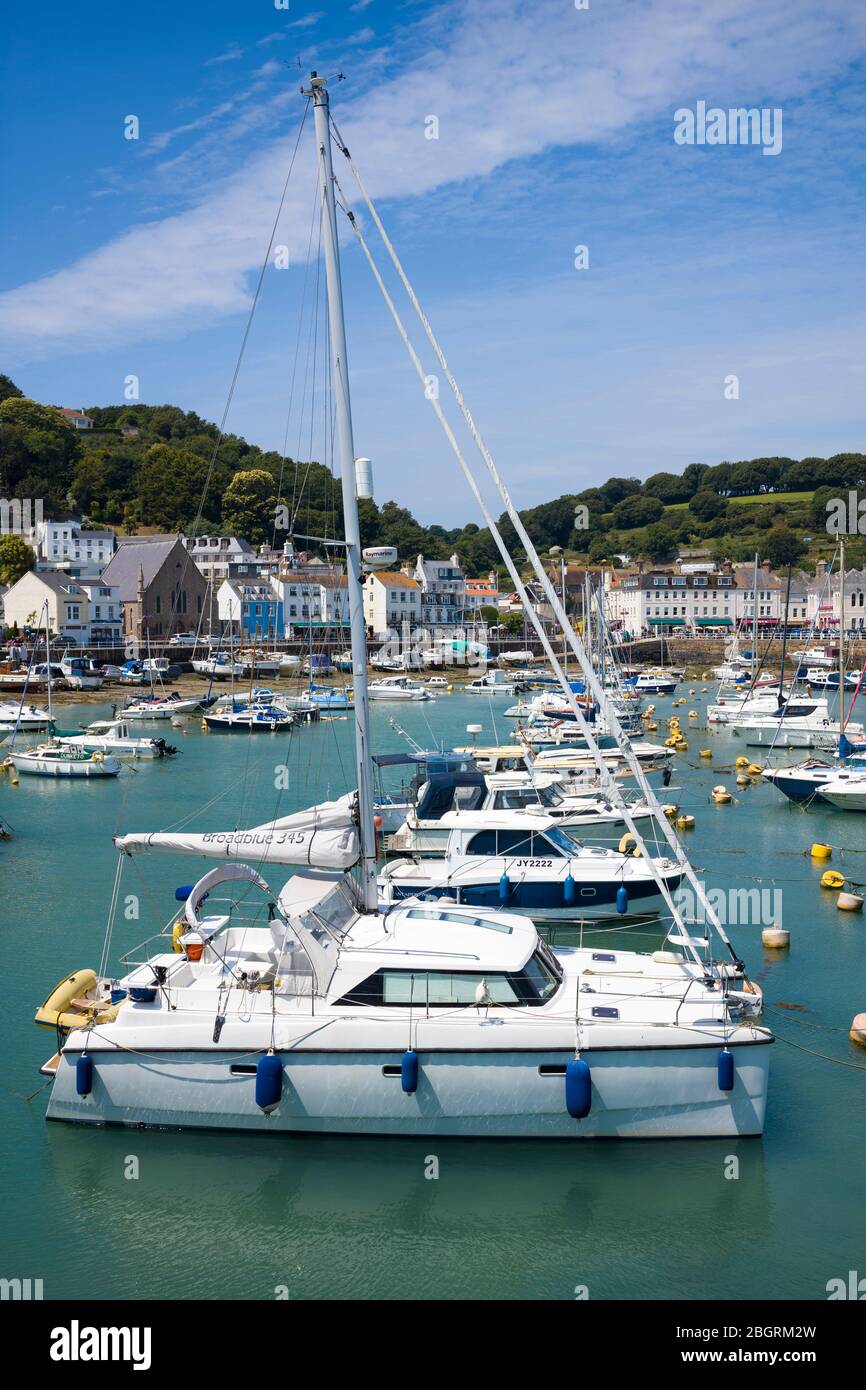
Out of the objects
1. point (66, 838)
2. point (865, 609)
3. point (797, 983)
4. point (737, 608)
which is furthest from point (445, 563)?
point (797, 983)

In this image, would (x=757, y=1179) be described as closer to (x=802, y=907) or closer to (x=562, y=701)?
(x=802, y=907)

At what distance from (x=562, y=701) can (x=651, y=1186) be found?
55064 mm

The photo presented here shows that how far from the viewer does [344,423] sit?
16109 mm

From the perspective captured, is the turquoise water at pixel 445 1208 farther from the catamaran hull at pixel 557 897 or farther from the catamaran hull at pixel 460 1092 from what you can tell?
the catamaran hull at pixel 557 897

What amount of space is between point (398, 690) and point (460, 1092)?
75898mm

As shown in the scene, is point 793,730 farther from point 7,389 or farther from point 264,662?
point 7,389

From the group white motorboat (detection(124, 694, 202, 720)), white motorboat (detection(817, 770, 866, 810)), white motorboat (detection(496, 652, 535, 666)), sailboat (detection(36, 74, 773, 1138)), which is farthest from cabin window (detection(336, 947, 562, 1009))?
white motorboat (detection(496, 652, 535, 666))

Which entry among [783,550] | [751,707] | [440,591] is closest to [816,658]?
Result: [440,591]

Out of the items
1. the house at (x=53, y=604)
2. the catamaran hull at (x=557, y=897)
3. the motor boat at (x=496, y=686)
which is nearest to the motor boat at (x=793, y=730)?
the catamaran hull at (x=557, y=897)

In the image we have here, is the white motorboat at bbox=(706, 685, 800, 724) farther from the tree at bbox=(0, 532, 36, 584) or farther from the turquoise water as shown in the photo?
the tree at bbox=(0, 532, 36, 584)

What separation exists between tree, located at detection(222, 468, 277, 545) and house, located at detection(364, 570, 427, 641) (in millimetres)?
17913

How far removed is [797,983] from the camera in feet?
68.7

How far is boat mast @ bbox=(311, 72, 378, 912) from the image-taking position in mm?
15719

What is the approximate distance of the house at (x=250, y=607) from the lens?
114m
